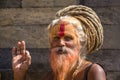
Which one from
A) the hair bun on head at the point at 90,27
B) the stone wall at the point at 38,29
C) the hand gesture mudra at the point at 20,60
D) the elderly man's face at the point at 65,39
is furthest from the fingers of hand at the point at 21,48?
the stone wall at the point at 38,29

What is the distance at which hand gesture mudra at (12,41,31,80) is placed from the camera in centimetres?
336

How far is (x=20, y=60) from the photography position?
338cm

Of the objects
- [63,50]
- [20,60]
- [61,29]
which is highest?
[61,29]

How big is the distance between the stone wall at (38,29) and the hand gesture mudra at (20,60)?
1560mm

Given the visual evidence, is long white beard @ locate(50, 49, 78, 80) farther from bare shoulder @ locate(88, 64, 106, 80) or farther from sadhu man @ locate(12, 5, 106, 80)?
bare shoulder @ locate(88, 64, 106, 80)

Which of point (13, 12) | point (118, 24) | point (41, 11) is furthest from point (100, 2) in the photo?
point (13, 12)

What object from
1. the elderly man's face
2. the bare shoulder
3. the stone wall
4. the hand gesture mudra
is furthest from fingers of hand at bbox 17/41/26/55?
the stone wall

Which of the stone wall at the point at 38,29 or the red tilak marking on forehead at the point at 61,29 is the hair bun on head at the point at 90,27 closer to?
the red tilak marking on forehead at the point at 61,29

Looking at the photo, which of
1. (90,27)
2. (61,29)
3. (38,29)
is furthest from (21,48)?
(38,29)

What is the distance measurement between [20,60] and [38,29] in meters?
1.70

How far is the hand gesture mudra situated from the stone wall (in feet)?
5.12

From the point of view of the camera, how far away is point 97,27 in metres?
3.26

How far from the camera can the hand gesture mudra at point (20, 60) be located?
336 cm

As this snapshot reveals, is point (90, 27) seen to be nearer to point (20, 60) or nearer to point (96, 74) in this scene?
point (96, 74)
